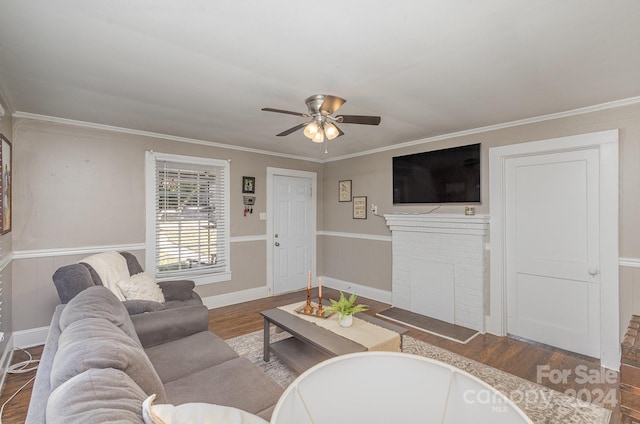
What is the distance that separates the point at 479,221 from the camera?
11.7ft

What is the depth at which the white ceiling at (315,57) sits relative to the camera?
1543mm

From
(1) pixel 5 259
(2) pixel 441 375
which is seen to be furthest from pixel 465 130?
(1) pixel 5 259

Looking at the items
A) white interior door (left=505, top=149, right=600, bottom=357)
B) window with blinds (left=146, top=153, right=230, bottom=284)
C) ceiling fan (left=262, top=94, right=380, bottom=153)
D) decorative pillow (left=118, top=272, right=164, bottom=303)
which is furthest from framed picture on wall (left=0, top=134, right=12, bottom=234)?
white interior door (left=505, top=149, right=600, bottom=357)

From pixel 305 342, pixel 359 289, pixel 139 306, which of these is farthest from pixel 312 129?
pixel 359 289

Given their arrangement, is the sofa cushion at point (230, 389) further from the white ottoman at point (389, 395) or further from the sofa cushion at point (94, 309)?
the white ottoman at point (389, 395)

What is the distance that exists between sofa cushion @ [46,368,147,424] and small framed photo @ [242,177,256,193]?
Result: 383 cm

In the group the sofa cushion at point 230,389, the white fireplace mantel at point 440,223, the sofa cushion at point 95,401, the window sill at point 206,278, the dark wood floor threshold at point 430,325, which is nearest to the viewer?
the sofa cushion at point 95,401

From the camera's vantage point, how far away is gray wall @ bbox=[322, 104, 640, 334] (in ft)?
8.79

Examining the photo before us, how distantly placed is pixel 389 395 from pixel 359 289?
480 centimetres

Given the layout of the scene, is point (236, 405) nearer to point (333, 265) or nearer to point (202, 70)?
point (202, 70)

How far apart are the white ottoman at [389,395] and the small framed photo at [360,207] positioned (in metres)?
4.59

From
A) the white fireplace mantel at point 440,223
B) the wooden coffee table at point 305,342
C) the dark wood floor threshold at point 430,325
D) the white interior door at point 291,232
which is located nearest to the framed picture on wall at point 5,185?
the wooden coffee table at point 305,342

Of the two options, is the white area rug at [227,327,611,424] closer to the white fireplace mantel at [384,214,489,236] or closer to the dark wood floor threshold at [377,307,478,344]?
the dark wood floor threshold at [377,307,478,344]

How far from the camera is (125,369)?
3.55ft
